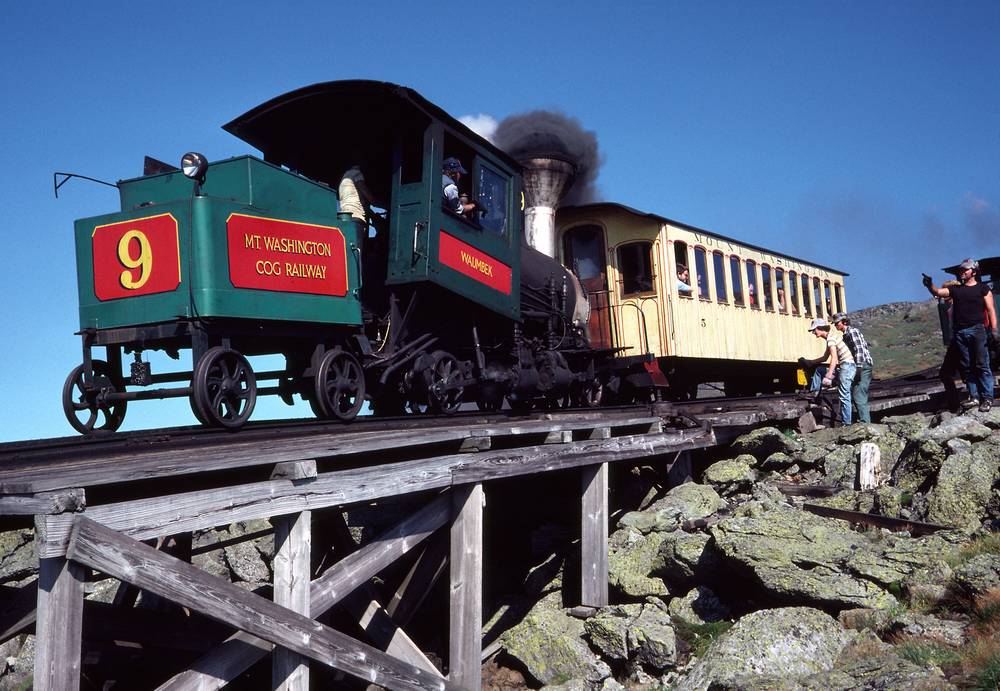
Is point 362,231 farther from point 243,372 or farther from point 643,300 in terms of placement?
point 643,300

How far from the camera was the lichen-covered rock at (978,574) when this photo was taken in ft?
19.1

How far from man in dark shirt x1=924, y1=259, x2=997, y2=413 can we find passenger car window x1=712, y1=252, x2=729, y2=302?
398 cm

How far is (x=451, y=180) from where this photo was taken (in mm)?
8742

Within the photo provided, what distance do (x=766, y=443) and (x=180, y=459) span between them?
7433 millimetres

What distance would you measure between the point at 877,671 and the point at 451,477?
9.36 feet

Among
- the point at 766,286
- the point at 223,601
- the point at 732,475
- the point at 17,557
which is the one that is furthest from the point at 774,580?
the point at 766,286

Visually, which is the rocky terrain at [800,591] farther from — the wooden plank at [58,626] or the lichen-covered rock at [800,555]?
the wooden plank at [58,626]

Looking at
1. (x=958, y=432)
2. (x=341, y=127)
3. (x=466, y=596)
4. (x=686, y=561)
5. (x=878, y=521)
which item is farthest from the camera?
(x=958, y=432)

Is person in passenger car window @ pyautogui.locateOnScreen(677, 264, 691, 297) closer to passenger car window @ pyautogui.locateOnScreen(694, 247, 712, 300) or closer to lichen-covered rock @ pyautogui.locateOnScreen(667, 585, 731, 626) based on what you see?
passenger car window @ pyautogui.locateOnScreen(694, 247, 712, 300)

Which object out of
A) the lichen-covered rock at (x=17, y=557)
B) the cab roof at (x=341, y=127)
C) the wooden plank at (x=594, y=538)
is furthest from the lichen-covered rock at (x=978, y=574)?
the lichen-covered rock at (x=17, y=557)

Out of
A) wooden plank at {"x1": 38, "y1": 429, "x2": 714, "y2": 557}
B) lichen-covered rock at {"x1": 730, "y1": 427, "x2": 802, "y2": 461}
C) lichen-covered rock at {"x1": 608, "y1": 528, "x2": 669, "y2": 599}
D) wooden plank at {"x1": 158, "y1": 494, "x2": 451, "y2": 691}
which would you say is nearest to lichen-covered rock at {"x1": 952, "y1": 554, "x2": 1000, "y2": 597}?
lichen-covered rock at {"x1": 608, "y1": 528, "x2": 669, "y2": 599}

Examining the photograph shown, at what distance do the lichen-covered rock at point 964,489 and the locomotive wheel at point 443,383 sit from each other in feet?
14.7

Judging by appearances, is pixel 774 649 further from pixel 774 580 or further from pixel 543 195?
pixel 543 195

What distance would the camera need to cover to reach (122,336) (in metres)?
7.07
